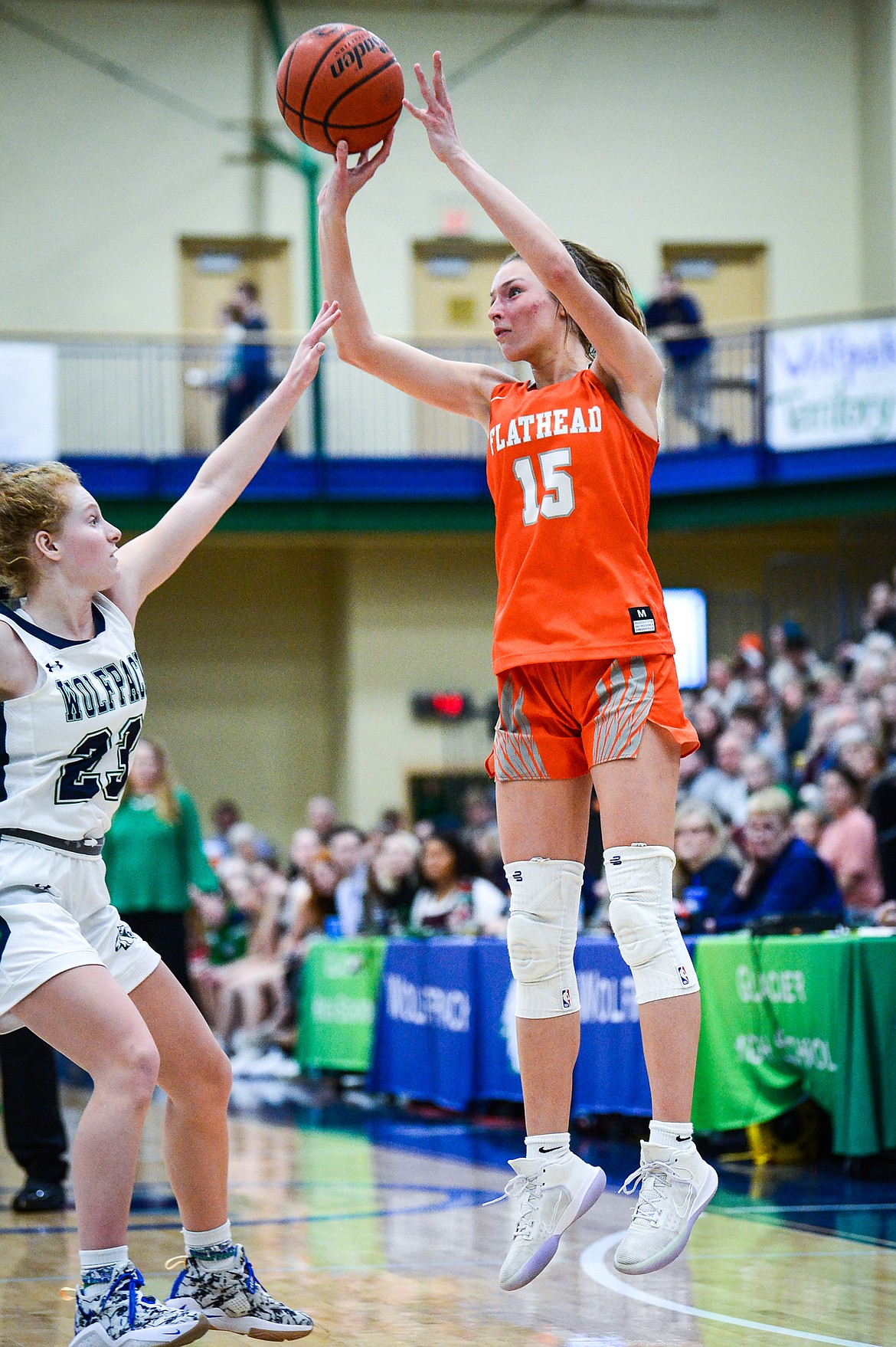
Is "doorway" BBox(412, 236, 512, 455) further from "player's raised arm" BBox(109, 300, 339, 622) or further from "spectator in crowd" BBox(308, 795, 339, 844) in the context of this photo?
"player's raised arm" BBox(109, 300, 339, 622)

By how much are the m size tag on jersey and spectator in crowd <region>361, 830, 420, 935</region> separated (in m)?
6.71

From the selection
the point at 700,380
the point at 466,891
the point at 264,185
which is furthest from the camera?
the point at 264,185

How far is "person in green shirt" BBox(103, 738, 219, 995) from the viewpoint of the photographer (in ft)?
25.1

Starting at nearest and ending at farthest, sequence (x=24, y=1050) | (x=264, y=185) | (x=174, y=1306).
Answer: (x=174, y=1306) → (x=24, y=1050) → (x=264, y=185)

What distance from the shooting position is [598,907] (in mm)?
9359

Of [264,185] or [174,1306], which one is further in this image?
[264,185]

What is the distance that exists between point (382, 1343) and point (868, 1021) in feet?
10.1

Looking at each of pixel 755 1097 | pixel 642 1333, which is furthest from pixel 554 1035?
pixel 755 1097

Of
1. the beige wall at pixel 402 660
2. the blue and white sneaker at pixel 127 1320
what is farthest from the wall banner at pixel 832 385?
the blue and white sneaker at pixel 127 1320

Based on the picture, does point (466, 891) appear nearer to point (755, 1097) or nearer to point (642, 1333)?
point (755, 1097)

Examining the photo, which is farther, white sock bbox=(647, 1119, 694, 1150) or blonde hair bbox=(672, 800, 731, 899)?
blonde hair bbox=(672, 800, 731, 899)

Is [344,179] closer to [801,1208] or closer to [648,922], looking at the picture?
[648,922]

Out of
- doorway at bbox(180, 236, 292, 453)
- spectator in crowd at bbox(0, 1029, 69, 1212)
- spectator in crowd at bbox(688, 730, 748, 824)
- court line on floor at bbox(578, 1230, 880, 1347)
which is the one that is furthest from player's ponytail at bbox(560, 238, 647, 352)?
doorway at bbox(180, 236, 292, 453)

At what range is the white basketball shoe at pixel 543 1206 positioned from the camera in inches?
149
